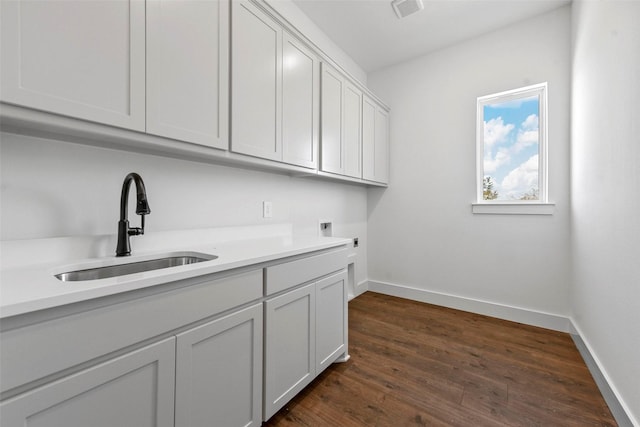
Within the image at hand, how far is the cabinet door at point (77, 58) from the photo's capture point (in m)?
0.79

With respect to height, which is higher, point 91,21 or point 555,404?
point 91,21

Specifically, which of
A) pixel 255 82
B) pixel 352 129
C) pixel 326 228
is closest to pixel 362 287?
pixel 326 228

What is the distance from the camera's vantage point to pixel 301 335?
142 cm

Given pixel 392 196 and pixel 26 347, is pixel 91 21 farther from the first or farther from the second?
pixel 392 196

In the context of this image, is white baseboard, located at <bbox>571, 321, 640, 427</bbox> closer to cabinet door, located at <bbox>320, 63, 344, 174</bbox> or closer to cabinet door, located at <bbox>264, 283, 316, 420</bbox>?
cabinet door, located at <bbox>264, 283, 316, 420</bbox>

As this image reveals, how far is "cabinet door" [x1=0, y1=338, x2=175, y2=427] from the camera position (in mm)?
625

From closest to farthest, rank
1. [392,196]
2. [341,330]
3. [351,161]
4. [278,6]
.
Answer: [341,330]
[278,6]
[351,161]
[392,196]

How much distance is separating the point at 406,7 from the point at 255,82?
1.68 m

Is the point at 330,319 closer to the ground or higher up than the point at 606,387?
higher up

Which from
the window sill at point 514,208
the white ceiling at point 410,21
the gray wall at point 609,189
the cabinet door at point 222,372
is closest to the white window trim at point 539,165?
the window sill at point 514,208

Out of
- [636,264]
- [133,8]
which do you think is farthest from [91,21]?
[636,264]

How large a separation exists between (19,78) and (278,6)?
197 cm

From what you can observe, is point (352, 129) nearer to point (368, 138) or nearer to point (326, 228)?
point (368, 138)

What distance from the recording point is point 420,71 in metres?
3.04
